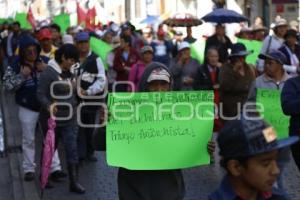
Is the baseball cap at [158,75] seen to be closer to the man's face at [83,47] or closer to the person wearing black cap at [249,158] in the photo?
the person wearing black cap at [249,158]

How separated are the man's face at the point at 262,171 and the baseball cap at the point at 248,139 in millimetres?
44

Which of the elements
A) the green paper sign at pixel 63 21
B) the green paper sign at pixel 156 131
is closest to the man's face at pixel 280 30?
the green paper sign at pixel 156 131

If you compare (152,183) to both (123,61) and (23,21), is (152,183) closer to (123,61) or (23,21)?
(123,61)

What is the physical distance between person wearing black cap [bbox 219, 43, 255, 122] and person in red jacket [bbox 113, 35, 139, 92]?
3.63 meters

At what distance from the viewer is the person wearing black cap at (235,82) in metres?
8.42

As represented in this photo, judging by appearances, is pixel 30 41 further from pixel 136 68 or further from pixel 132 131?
pixel 132 131

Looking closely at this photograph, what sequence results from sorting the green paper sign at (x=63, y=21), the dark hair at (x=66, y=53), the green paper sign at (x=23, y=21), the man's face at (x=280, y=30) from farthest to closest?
the green paper sign at (x=23, y=21)
the green paper sign at (x=63, y=21)
the man's face at (x=280, y=30)
the dark hair at (x=66, y=53)

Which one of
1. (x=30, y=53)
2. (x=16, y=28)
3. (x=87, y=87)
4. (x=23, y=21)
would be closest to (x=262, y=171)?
(x=30, y=53)

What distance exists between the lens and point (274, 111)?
21.4 ft

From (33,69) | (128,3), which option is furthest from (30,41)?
(128,3)

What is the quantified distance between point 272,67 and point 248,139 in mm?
4428

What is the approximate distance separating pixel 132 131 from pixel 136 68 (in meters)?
5.74

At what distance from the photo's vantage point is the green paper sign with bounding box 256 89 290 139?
6.47 m

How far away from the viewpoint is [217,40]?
40.1ft
